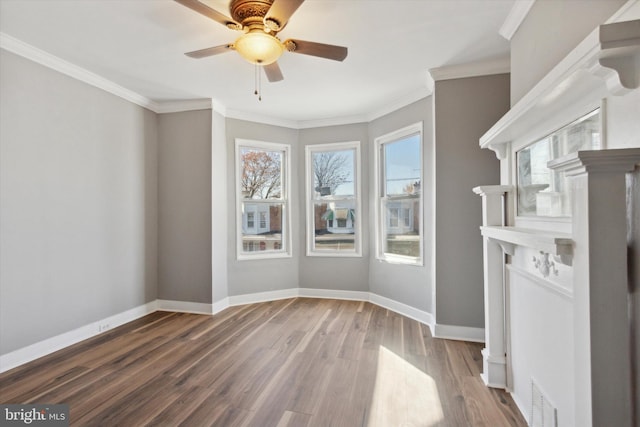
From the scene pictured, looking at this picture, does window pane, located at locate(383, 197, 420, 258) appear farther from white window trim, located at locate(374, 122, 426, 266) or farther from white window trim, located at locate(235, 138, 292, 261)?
white window trim, located at locate(235, 138, 292, 261)

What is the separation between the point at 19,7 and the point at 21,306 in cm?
228

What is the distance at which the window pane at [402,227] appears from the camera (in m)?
3.80

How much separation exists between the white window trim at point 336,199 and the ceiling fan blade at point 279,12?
263cm

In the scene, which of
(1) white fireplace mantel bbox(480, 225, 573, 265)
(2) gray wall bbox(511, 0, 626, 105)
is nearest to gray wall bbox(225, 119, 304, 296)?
(2) gray wall bbox(511, 0, 626, 105)

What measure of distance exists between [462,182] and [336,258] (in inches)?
85.0

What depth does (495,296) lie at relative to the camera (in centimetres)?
219

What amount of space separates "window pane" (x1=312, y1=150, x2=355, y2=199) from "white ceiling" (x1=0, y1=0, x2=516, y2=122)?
103 centimetres


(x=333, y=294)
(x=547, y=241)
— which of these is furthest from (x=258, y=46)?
(x=333, y=294)

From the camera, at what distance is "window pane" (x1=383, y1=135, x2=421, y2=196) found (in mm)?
3783

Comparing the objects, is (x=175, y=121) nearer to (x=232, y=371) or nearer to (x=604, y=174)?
(x=232, y=371)

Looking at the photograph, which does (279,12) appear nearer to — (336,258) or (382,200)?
(382,200)

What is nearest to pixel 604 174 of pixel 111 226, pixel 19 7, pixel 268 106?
pixel 19 7

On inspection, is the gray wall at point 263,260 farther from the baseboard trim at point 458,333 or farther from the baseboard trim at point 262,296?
the baseboard trim at point 458,333

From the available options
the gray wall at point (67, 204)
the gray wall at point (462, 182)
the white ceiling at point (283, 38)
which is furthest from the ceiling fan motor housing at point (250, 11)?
the gray wall at point (67, 204)
